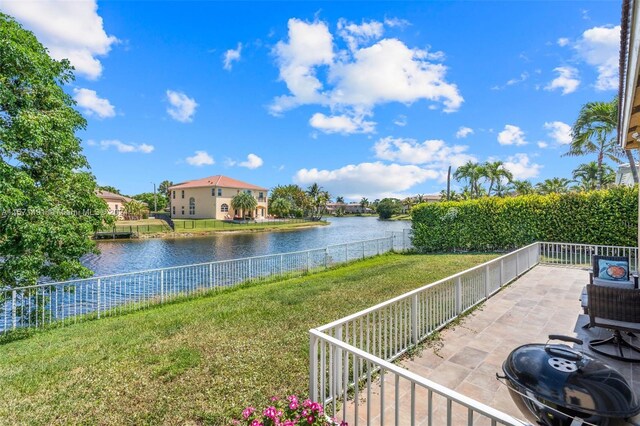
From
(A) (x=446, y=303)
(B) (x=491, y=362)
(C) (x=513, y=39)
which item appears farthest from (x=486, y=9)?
(B) (x=491, y=362)

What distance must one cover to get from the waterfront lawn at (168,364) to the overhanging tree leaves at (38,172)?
1692mm

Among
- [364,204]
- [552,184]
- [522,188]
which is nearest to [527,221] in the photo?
[522,188]

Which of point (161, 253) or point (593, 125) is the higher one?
point (593, 125)

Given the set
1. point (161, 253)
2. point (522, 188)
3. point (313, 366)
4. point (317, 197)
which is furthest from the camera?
point (317, 197)

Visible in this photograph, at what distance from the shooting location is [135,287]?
771cm

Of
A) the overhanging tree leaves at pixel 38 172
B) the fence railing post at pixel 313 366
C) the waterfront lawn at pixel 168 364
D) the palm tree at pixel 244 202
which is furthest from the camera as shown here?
the palm tree at pixel 244 202

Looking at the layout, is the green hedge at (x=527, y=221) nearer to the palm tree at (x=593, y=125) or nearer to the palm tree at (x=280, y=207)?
the palm tree at (x=593, y=125)

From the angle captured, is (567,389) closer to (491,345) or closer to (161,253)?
A: (491,345)

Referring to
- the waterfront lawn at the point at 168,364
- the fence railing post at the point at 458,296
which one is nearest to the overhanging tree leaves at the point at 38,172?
the waterfront lawn at the point at 168,364

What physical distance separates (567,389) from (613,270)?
4.95 meters

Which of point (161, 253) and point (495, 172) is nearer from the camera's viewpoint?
point (161, 253)

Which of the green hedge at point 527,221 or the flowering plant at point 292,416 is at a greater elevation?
the green hedge at point 527,221

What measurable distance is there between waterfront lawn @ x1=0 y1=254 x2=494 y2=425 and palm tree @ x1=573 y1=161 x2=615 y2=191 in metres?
30.0

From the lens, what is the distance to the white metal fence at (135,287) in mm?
5867
